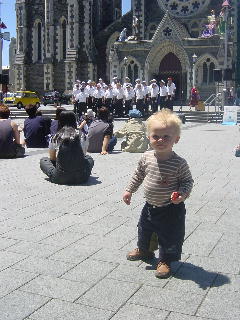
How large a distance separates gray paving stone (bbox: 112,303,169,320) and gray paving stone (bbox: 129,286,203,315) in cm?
7

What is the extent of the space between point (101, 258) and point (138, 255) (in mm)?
355

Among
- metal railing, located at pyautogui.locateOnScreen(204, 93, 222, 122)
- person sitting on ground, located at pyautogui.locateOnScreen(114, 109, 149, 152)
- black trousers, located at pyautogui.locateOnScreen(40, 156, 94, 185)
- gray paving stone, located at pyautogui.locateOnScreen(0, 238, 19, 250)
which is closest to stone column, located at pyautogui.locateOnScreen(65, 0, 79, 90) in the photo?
metal railing, located at pyautogui.locateOnScreen(204, 93, 222, 122)

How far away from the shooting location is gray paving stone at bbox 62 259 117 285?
13.5 ft

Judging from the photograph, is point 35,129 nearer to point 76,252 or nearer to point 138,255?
point 76,252

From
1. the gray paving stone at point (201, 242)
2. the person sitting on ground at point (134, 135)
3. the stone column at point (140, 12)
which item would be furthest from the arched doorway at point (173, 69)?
the gray paving stone at point (201, 242)

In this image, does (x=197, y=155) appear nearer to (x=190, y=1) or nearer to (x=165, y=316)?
(x=165, y=316)

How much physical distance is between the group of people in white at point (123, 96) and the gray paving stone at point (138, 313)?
20.3 meters

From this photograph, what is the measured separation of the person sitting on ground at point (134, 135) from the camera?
12.5 meters

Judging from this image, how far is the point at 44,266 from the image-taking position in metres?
4.38

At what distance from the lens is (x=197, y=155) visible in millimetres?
12227

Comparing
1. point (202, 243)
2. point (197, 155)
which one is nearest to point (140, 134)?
point (197, 155)

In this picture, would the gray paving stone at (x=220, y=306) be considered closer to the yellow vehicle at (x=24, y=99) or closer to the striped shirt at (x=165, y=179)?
the striped shirt at (x=165, y=179)

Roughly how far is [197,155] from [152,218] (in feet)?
26.6

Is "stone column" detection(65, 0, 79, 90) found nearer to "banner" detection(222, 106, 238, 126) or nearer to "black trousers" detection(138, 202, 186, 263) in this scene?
"banner" detection(222, 106, 238, 126)
